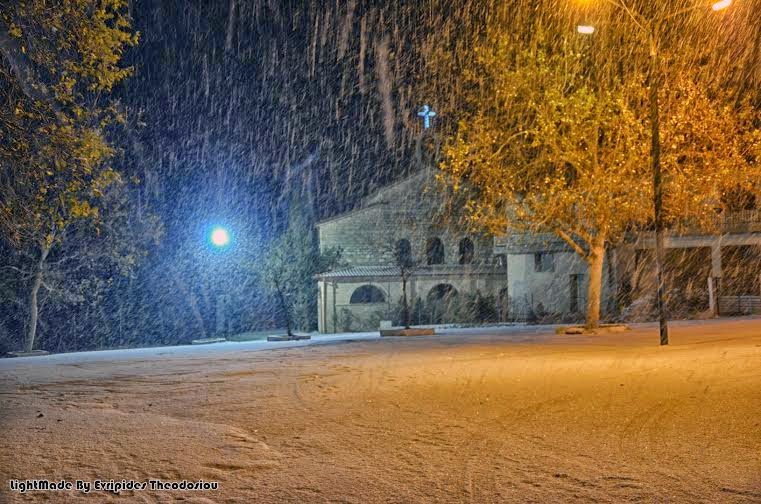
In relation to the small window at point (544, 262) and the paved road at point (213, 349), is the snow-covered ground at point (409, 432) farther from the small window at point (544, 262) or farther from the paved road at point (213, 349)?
the small window at point (544, 262)

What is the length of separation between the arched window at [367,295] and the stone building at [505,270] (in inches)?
2.3

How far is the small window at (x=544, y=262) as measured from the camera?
4200 cm

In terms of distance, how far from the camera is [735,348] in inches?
655

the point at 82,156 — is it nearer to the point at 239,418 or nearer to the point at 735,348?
the point at 239,418

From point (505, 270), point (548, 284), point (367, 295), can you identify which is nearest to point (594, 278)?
point (548, 284)

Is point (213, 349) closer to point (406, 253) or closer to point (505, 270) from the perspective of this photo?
point (406, 253)

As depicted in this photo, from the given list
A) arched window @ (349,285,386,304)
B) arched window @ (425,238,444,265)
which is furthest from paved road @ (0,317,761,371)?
arched window @ (425,238,444,265)

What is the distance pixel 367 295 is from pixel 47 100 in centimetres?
3165

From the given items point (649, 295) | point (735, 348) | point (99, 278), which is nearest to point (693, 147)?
point (735, 348)

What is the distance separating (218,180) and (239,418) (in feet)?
142

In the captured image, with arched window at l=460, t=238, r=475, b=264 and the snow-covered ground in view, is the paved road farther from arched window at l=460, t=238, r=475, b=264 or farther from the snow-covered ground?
arched window at l=460, t=238, r=475, b=264

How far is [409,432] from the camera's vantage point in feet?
25.4

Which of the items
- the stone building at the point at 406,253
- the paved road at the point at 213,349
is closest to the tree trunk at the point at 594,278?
the paved road at the point at 213,349

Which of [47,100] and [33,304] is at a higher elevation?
[47,100]
